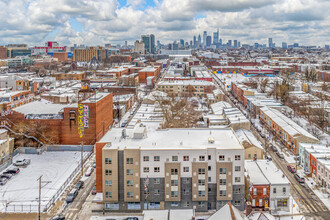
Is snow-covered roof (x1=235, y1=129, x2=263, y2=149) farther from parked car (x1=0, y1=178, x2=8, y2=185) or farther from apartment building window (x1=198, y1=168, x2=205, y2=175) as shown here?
parked car (x1=0, y1=178, x2=8, y2=185)

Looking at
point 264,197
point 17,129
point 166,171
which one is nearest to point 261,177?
point 264,197

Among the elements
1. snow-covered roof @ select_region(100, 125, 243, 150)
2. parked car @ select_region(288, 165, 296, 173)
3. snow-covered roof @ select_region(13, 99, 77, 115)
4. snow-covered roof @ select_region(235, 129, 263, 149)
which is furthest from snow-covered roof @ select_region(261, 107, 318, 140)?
snow-covered roof @ select_region(13, 99, 77, 115)

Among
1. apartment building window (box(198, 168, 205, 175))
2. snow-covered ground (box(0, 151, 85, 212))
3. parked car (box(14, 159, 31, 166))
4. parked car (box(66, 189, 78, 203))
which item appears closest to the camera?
apartment building window (box(198, 168, 205, 175))

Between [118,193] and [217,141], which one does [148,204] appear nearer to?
[118,193]

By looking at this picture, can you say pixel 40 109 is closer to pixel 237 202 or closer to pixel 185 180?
pixel 185 180

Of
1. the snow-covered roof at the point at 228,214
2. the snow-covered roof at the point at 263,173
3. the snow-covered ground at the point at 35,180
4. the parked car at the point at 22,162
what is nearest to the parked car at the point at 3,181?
the snow-covered ground at the point at 35,180
